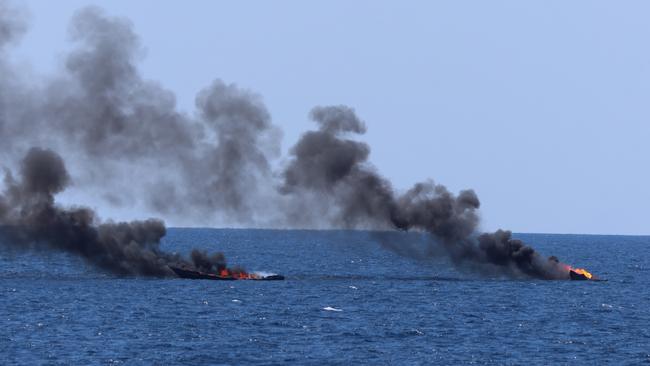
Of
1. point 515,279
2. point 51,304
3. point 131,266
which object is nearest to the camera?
point 51,304

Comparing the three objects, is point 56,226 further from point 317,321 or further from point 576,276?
point 576,276

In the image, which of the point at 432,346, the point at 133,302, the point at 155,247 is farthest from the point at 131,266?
the point at 432,346

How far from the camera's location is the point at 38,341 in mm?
95625

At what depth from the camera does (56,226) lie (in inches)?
5714

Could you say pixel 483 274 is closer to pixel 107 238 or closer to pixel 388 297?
pixel 388 297

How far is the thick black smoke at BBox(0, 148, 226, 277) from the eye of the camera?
14288 centimetres

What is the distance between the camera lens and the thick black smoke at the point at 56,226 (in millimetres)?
142875

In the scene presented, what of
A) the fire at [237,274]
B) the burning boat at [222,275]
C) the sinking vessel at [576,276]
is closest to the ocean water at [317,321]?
the burning boat at [222,275]

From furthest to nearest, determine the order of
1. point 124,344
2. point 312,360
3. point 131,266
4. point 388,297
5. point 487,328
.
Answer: point 131,266 → point 388,297 → point 487,328 → point 124,344 → point 312,360

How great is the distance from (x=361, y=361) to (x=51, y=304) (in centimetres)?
4738

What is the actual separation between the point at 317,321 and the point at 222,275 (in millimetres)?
47069

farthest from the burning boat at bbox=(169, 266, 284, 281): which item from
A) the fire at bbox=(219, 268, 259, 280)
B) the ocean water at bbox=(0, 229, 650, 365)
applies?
the ocean water at bbox=(0, 229, 650, 365)

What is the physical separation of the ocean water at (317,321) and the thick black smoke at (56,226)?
4.26 metres

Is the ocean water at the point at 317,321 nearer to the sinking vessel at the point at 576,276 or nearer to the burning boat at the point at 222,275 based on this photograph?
the burning boat at the point at 222,275
